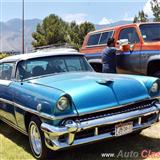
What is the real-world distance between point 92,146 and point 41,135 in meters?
1.02

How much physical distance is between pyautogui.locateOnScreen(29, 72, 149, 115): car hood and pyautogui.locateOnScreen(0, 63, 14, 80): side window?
114 centimetres

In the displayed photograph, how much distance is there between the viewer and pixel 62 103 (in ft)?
17.1

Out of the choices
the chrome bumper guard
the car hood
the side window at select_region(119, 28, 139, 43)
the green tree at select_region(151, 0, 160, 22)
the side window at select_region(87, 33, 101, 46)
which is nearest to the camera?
the chrome bumper guard

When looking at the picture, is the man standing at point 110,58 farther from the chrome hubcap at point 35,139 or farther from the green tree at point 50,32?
the green tree at point 50,32

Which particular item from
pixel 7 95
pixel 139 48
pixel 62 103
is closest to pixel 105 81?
pixel 62 103

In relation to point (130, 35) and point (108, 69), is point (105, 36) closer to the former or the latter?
point (130, 35)

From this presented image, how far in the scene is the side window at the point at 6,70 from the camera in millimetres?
7141

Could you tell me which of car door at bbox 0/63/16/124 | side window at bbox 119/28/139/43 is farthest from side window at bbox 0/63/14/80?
side window at bbox 119/28/139/43

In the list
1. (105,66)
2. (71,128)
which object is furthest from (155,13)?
(71,128)

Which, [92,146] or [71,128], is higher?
[71,128]

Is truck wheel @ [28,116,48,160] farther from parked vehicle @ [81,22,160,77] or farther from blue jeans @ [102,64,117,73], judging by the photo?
blue jeans @ [102,64,117,73]

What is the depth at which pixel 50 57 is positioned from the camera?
6.97 metres

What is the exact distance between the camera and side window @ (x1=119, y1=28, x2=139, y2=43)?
31.4ft

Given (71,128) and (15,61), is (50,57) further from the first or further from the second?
(71,128)
